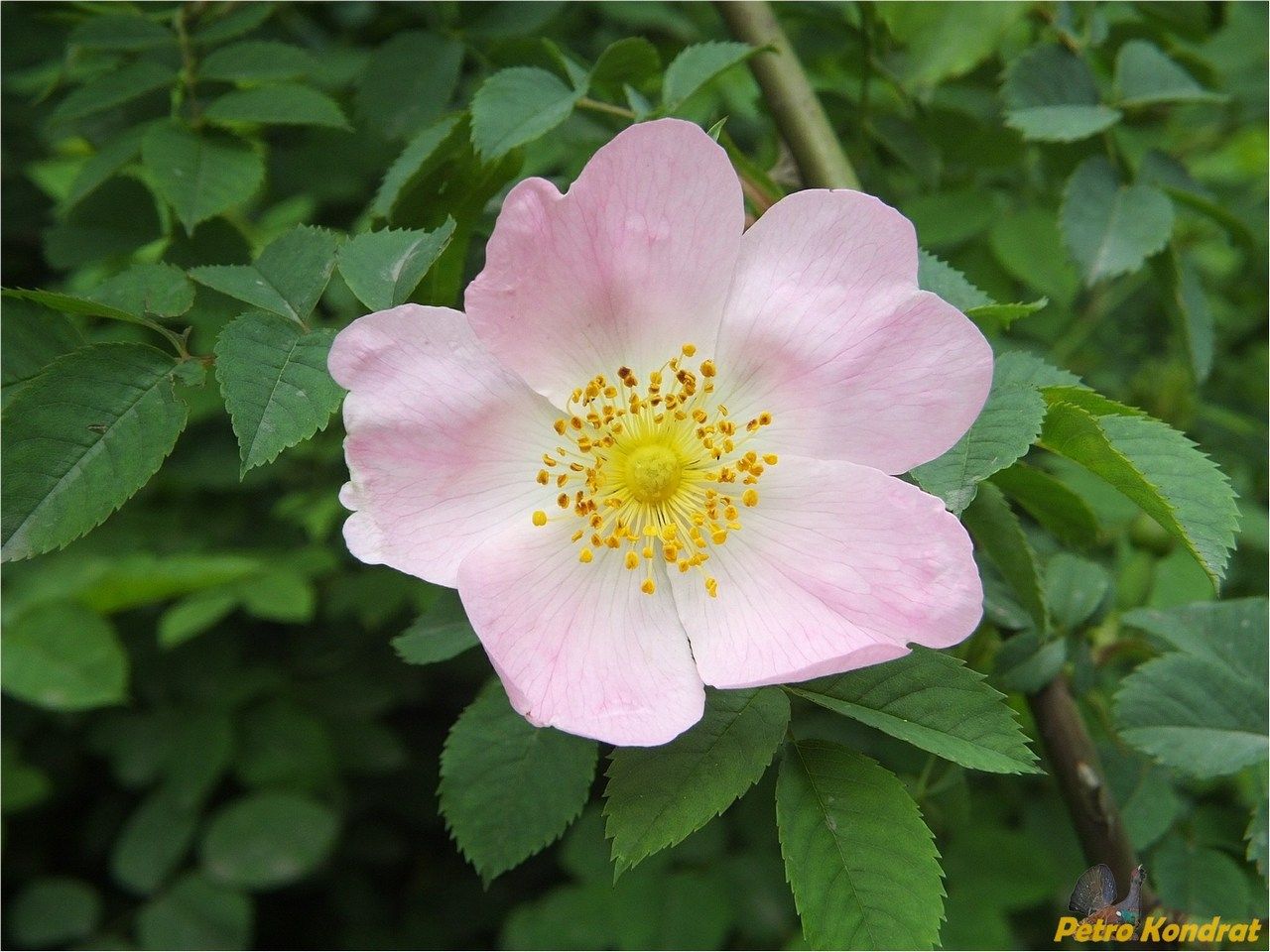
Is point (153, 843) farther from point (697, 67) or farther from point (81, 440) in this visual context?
point (697, 67)

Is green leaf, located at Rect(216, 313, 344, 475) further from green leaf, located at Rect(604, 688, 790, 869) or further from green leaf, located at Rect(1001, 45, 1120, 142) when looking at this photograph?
green leaf, located at Rect(1001, 45, 1120, 142)

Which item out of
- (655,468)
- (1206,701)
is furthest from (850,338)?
(1206,701)

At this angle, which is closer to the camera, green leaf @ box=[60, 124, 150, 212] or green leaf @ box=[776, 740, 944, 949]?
green leaf @ box=[776, 740, 944, 949]

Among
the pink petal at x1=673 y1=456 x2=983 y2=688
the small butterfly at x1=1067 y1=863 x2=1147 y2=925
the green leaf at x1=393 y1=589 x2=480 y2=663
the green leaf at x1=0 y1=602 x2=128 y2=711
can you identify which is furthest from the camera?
the green leaf at x1=0 y1=602 x2=128 y2=711

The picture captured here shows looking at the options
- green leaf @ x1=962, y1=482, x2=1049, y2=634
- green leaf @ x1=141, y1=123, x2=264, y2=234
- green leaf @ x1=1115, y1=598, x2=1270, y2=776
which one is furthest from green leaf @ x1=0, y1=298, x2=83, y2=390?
green leaf @ x1=1115, y1=598, x2=1270, y2=776

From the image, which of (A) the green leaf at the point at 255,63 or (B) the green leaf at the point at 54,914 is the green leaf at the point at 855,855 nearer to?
(A) the green leaf at the point at 255,63
